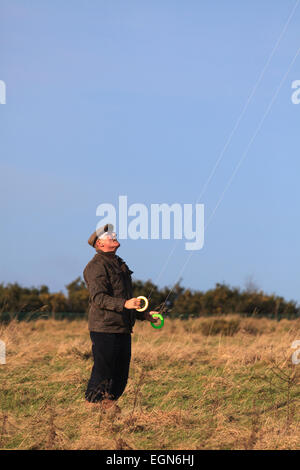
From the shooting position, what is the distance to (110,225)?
7.55 m

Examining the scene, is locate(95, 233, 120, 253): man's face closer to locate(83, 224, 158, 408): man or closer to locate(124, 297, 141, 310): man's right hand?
locate(83, 224, 158, 408): man

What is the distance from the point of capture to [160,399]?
879 cm

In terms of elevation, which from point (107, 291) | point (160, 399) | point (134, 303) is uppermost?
point (107, 291)

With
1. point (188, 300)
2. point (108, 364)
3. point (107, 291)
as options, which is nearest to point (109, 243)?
point (107, 291)

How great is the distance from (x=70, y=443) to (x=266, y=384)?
4.26 m

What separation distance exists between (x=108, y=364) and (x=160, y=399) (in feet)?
5.47

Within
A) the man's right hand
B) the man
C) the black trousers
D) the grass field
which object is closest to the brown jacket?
the man

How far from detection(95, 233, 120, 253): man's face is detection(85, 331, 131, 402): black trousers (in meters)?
0.91

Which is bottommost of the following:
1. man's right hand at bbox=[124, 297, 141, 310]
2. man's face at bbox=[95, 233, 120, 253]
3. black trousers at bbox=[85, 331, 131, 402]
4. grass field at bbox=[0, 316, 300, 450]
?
grass field at bbox=[0, 316, 300, 450]

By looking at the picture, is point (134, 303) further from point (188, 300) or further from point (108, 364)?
point (188, 300)

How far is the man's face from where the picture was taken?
7477 mm
